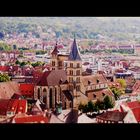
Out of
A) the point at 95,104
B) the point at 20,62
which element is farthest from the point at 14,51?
the point at 95,104

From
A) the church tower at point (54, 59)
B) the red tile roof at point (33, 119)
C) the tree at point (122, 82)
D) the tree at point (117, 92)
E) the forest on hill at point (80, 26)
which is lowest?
the red tile roof at point (33, 119)

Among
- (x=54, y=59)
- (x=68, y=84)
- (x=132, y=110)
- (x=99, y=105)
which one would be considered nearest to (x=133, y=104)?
(x=132, y=110)

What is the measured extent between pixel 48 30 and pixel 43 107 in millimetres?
845

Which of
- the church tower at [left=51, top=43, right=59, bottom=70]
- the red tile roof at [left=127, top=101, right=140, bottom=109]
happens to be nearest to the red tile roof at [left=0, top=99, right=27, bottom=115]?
the church tower at [left=51, top=43, right=59, bottom=70]

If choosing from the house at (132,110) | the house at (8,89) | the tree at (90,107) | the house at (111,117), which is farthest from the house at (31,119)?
the house at (132,110)

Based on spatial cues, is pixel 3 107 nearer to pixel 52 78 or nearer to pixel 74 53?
pixel 52 78

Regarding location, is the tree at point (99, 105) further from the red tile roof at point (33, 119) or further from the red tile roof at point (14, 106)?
the red tile roof at point (14, 106)

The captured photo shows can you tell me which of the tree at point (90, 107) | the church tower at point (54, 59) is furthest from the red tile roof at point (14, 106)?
the tree at point (90, 107)

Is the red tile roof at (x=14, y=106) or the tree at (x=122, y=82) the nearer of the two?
the red tile roof at (x=14, y=106)

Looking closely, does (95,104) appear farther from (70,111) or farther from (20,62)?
(20,62)

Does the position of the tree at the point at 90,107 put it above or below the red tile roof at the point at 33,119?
above

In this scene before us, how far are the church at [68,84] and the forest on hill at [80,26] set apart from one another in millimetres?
178

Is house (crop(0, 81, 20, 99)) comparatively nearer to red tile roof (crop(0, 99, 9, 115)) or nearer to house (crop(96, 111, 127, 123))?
red tile roof (crop(0, 99, 9, 115))

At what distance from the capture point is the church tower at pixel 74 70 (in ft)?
21.7
